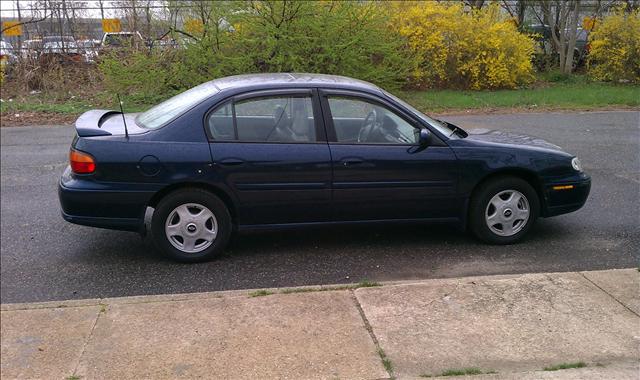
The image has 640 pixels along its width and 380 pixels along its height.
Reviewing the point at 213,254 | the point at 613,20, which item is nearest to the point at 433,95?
the point at 613,20

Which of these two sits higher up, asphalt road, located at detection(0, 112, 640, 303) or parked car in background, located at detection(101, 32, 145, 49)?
parked car in background, located at detection(101, 32, 145, 49)

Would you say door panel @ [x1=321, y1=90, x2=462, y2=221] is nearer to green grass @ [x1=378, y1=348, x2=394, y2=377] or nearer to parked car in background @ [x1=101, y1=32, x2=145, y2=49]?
green grass @ [x1=378, y1=348, x2=394, y2=377]

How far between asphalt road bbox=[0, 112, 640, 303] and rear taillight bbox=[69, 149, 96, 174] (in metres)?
0.83

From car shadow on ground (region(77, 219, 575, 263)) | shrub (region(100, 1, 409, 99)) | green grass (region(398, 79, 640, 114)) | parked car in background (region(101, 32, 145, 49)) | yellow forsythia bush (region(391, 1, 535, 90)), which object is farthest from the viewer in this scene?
parked car in background (region(101, 32, 145, 49))

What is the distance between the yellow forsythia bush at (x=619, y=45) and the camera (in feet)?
18.6

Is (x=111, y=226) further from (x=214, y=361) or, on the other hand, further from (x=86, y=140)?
(x=214, y=361)

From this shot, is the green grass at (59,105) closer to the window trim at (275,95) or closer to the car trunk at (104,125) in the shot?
the car trunk at (104,125)

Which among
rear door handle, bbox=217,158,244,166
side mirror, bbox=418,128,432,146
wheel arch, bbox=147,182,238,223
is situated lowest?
wheel arch, bbox=147,182,238,223

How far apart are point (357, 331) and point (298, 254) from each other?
1.67m

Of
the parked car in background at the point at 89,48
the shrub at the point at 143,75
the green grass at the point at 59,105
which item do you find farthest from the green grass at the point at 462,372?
the parked car in background at the point at 89,48

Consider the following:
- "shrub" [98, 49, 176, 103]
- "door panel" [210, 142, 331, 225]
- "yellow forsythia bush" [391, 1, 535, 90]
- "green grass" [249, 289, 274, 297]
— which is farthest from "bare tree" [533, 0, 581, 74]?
"shrub" [98, 49, 176, 103]

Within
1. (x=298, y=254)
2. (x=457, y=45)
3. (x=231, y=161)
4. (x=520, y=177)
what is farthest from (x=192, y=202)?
(x=457, y=45)

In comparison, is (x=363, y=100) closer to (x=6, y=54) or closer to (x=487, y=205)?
(x=487, y=205)

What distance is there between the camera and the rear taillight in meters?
4.91
